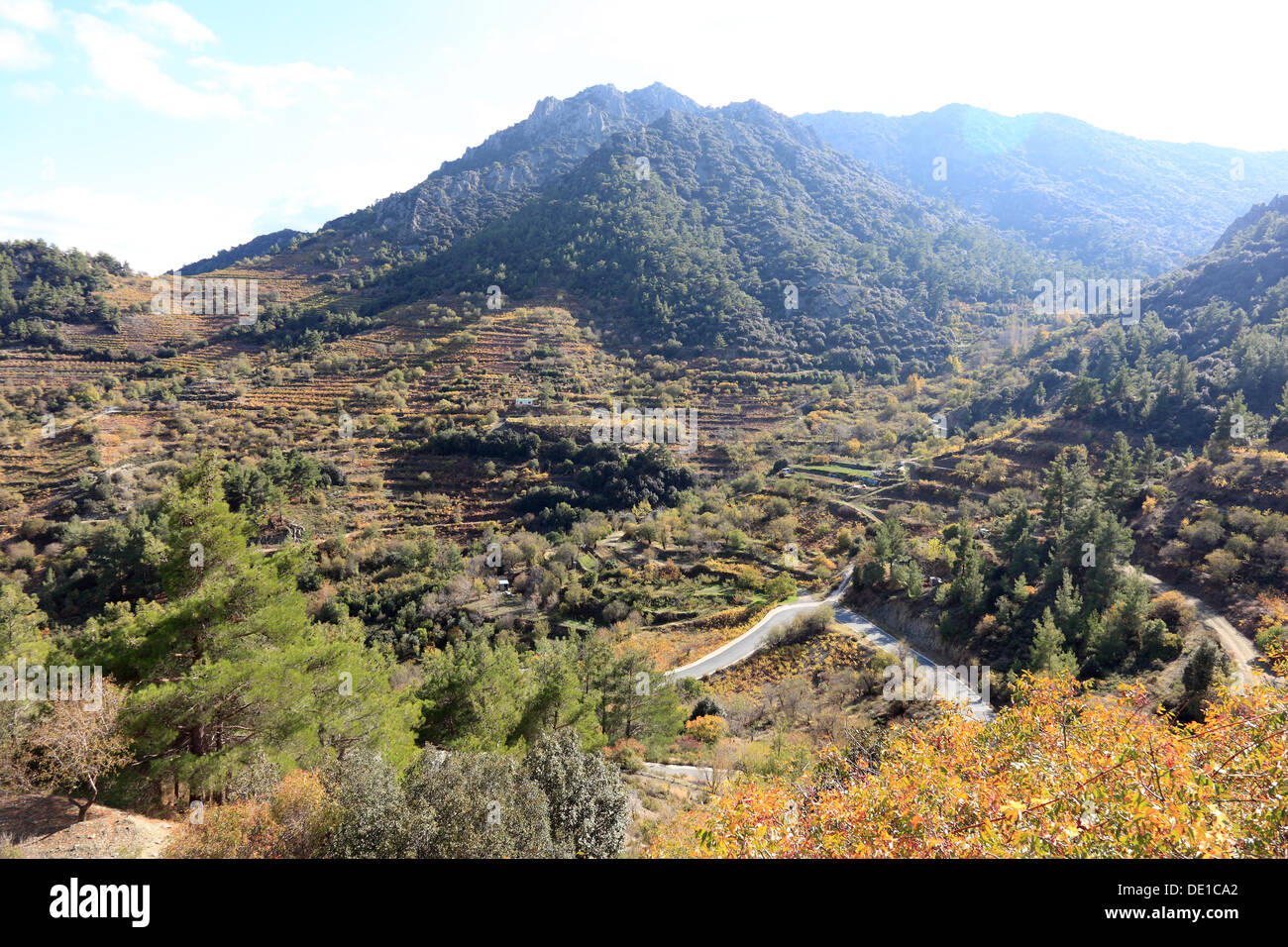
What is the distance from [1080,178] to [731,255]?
135561 millimetres

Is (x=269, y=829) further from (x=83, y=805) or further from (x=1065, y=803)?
(x=1065, y=803)

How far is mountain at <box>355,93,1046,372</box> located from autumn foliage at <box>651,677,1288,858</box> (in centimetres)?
7417

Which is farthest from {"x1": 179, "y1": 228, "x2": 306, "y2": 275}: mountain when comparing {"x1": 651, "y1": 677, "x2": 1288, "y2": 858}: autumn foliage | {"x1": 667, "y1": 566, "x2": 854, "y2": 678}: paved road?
{"x1": 651, "y1": 677, "x2": 1288, "y2": 858}: autumn foliage

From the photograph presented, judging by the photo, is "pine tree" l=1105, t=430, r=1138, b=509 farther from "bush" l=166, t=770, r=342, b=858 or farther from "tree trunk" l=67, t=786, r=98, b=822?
"tree trunk" l=67, t=786, r=98, b=822

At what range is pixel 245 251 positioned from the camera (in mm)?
120875

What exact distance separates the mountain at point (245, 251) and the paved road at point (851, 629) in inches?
4942

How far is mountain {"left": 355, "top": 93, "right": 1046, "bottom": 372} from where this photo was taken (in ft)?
275

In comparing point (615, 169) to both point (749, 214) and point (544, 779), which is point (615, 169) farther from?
point (544, 779)

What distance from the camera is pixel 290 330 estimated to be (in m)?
71.1

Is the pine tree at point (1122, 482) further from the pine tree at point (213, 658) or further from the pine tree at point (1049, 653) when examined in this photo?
the pine tree at point (213, 658)

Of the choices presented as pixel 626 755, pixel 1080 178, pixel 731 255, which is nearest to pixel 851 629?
pixel 626 755

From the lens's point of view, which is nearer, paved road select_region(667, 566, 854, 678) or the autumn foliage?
the autumn foliage

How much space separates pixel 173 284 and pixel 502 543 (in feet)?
246
